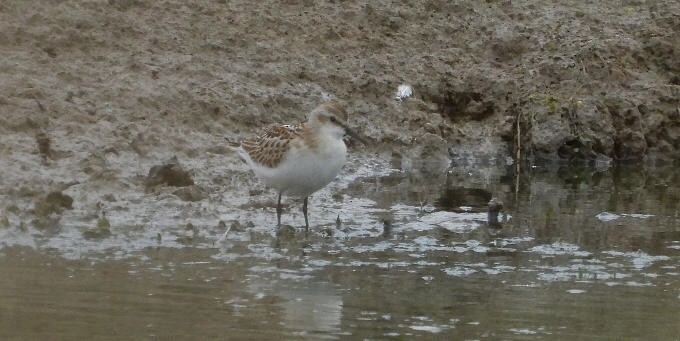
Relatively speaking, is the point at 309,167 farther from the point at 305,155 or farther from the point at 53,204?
the point at 53,204

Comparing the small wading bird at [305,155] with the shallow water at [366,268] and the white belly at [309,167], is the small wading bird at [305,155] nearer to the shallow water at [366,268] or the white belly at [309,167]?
the white belly at [309,167]

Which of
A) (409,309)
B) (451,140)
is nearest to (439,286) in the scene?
(409,309)

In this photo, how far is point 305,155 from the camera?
380 inches

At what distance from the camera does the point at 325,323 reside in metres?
6.79

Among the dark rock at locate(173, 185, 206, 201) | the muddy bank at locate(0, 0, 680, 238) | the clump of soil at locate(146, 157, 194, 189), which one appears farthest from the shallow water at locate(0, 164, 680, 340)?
the muddy bank at locate(0, 0, 680, 238)

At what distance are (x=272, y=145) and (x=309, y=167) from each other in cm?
48

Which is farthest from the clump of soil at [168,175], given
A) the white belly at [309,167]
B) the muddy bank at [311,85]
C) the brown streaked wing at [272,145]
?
the white belly at [309,167]

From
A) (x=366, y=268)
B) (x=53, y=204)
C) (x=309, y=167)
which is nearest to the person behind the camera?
(x=366, y=268)

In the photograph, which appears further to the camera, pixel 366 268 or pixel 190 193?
pixel 190 193

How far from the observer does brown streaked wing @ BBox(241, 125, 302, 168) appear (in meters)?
9.82

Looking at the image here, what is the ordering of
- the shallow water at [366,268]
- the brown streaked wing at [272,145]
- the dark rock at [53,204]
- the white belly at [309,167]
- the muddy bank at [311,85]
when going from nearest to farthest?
the shallow water at [366,268]
the dark rock at [53,204]
the white belly at [309,167]
the brown streaked wing at [272,145]
the muddy bank at [311,85]

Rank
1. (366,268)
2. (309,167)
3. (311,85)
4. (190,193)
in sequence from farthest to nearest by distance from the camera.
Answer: (311,85), (190,193), (309,167), (366,268)

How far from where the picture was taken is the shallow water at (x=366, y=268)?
6.74m

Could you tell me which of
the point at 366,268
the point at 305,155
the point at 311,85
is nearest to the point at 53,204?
the point at 305,155
